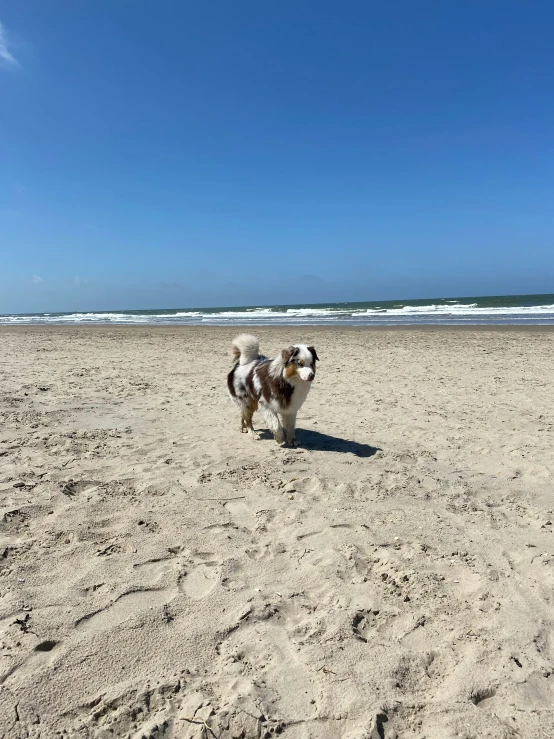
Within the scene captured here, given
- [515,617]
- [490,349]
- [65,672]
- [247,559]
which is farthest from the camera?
[490,349]

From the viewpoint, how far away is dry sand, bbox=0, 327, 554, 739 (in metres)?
2.04

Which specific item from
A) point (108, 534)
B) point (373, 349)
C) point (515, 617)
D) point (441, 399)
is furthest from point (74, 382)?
point (373, 349)

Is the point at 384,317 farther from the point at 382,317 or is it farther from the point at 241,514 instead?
the point at 241,514

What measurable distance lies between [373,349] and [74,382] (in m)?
10.9

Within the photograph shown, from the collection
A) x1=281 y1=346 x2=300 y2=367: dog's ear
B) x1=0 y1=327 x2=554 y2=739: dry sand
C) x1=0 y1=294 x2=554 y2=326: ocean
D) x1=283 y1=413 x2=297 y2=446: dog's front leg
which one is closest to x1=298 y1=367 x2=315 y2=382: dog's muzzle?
x1=281 y1=346 x2=300 y2=367: dog's ear

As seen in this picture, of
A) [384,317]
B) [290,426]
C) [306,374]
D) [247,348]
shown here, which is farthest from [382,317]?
[306,374]

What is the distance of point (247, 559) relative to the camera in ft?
10.4

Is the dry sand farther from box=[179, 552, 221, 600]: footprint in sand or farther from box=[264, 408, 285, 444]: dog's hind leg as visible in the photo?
box=[264, 408, 285, 444]: dog's hind leg

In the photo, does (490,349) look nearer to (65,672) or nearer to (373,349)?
(373,349)

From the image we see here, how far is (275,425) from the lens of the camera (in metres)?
5.83

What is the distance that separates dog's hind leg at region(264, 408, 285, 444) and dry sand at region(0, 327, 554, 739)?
153 mm

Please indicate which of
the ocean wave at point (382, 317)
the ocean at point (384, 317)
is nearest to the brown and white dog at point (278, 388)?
the ocean at point (384, 317)

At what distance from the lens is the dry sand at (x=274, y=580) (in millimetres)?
2039

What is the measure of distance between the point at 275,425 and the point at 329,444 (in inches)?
30.2
